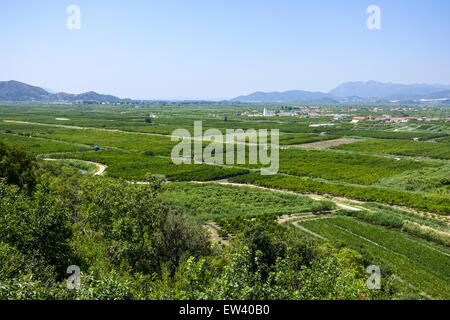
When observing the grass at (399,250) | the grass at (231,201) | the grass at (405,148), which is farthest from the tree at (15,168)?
the grass at (405,148)

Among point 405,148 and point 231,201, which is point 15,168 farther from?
point 405,148

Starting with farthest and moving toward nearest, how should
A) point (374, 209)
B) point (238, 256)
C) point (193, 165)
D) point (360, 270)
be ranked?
1. point (193, 165)
2. point (374, 209)
3. point (360, 270)
4. point (238, 256)

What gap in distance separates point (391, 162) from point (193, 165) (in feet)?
135

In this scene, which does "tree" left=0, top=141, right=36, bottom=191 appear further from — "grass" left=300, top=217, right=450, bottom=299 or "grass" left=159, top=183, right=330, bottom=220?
"grass" left=300, top=217, right=450, bottom=299

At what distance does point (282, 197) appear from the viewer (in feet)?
143

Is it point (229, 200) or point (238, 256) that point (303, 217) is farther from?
point (238, 256)

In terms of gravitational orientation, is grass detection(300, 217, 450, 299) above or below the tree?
below

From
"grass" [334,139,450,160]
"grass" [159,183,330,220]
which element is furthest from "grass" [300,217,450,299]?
"grass" [334,139,450,160]

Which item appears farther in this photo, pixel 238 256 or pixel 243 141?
pixel 243 141

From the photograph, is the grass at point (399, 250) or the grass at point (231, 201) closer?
the grass at point (399, 250)

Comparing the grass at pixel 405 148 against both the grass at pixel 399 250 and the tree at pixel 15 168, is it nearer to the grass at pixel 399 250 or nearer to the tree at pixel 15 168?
the grass at pixel 399 250
